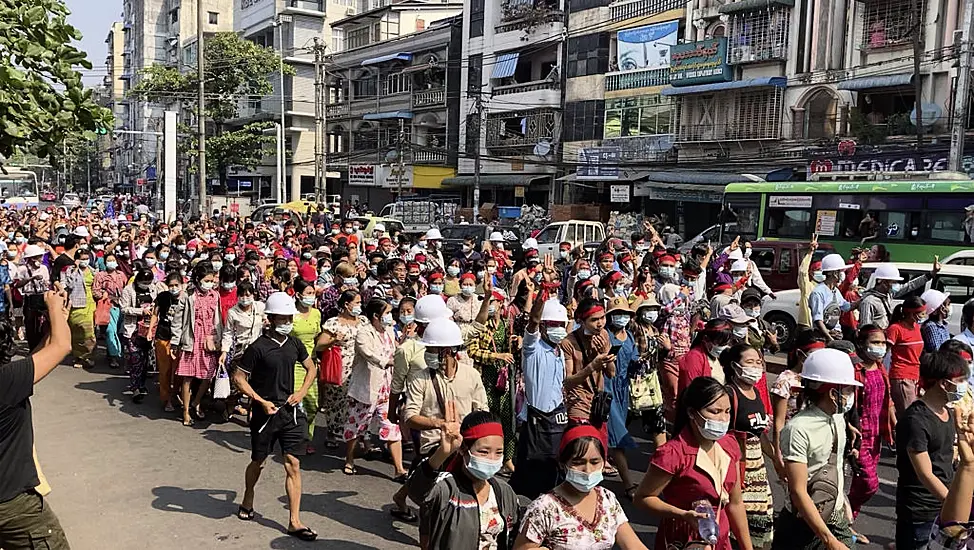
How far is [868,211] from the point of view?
17781mm

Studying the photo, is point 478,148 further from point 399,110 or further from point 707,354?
point 707,354

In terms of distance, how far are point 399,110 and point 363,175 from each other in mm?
4038

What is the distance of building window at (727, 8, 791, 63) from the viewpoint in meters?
27.7

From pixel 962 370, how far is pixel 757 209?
16134mm

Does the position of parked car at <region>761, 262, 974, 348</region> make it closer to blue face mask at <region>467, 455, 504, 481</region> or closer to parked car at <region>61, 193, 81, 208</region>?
blue face mask at <region>467, 455, 504, 481</region>

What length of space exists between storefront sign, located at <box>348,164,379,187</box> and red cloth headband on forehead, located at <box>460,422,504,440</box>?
41773 mm

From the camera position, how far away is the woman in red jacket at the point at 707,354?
556cm

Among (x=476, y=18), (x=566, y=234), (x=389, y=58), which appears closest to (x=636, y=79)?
(x=476, y=18)

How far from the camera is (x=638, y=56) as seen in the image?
3262 centimetres

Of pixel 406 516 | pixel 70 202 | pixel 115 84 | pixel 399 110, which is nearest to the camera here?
pixel 406 516

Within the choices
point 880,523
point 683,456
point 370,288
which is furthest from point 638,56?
point 683,456

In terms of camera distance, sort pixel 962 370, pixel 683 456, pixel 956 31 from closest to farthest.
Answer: pixel 683 456 < pixel 962 370 < pixel 956 31

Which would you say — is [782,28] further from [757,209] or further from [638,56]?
[757,209]

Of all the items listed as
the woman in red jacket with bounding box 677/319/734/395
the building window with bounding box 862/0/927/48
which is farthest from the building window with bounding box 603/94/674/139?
the woman in red jacket with bounding box 677/319/734/395
